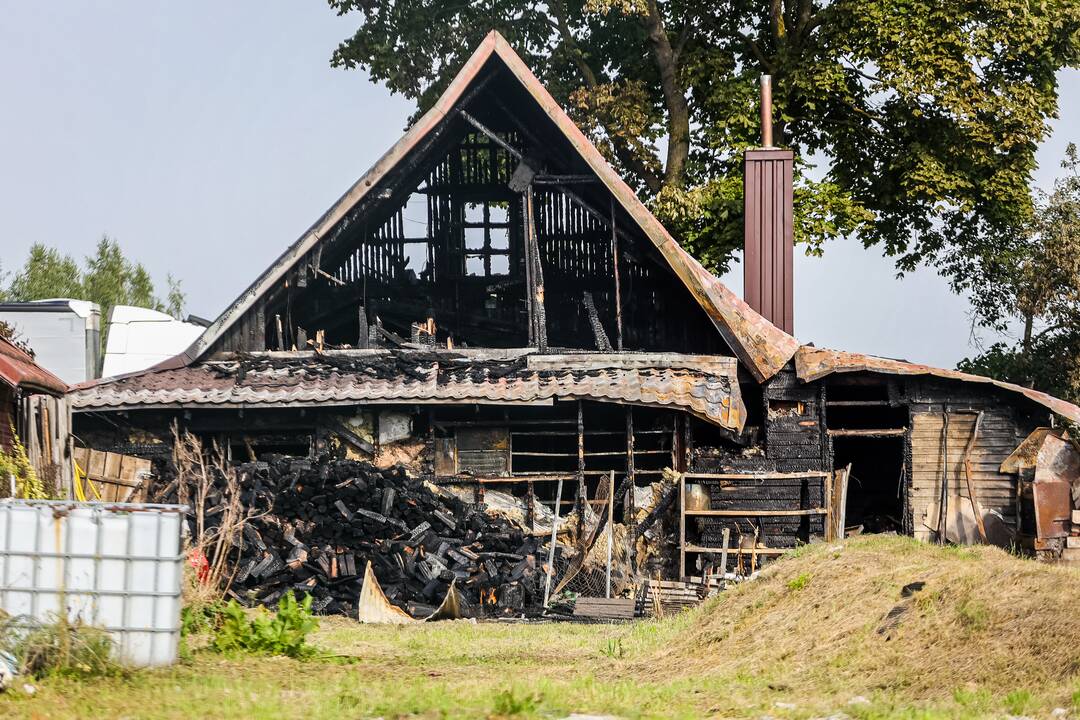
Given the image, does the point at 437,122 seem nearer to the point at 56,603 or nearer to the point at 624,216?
the point at 624,216

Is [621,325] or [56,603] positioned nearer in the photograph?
[56,603]

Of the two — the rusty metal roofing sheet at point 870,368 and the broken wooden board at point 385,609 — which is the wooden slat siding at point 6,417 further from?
the rusty metal roofing sheet at point 870,368

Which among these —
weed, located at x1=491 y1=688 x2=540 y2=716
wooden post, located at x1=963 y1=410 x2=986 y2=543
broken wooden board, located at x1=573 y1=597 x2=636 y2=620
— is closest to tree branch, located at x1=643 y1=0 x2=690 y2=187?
wooden post, located at x1=963 y1=410 x2=986 y2=543

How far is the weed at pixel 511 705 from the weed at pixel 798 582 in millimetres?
4681

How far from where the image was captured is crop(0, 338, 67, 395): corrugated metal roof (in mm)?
16031

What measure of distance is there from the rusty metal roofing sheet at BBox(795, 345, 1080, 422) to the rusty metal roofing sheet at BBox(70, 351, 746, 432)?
97cm

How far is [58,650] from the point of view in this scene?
9539 mm

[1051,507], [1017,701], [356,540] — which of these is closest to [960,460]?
[1051,507]

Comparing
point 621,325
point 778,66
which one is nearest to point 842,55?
point 778,66

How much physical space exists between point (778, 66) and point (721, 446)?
11.8m

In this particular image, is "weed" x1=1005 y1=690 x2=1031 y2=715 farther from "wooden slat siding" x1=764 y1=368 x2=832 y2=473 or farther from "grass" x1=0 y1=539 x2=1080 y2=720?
"wooden slat siding" x1=764 y1=368 x2=832 y2=473

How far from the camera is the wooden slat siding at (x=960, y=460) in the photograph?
19.2 m

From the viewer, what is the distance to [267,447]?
1920 centimetres

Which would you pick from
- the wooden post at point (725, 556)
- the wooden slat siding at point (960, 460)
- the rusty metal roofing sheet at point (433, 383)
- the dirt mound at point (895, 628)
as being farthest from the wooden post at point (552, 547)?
the wooden slat siding at point (960, 460)
